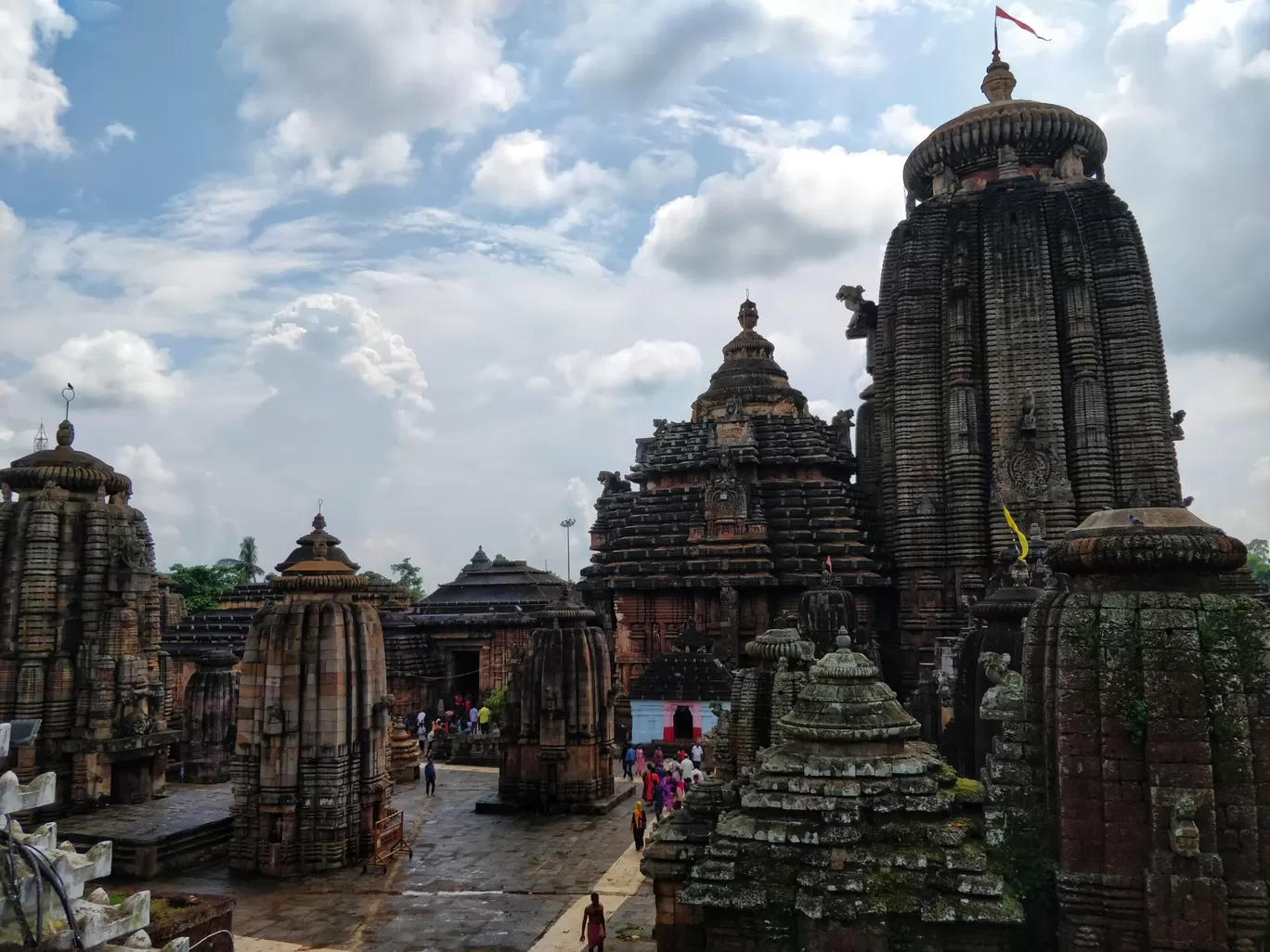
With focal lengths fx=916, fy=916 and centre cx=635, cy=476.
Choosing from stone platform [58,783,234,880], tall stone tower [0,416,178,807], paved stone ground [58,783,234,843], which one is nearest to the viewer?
stone platform [58,783,234,880]

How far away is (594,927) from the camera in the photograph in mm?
12492

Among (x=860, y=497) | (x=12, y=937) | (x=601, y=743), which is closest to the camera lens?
(x=12, y=937)

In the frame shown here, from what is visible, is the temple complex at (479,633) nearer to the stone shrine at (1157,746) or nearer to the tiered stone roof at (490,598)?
the tiered stone roof at (490,598)

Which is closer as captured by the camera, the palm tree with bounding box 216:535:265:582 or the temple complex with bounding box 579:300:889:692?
the temple complex with bounding box 579:300:889:692

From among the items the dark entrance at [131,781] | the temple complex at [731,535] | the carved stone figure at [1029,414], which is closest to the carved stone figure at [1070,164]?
the carved stone figure at [1029,414]

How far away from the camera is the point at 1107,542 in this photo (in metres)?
7.71

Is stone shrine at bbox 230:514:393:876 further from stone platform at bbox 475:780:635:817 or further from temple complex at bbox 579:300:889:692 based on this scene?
temple complex at bbox 579:300:889:692

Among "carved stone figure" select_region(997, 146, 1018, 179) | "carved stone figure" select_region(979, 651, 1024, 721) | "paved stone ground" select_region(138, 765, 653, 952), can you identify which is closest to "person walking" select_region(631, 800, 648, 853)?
"paved stone ground" select_region(138, 765, 653, 952)

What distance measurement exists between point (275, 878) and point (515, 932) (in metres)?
5.51

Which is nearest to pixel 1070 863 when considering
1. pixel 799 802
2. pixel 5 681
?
pixel 799 802

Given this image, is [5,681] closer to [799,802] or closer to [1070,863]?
[799,802]

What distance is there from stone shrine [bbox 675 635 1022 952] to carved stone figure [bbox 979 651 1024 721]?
921mm

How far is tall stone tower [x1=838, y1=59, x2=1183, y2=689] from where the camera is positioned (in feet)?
105

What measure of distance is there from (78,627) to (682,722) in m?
17.4
